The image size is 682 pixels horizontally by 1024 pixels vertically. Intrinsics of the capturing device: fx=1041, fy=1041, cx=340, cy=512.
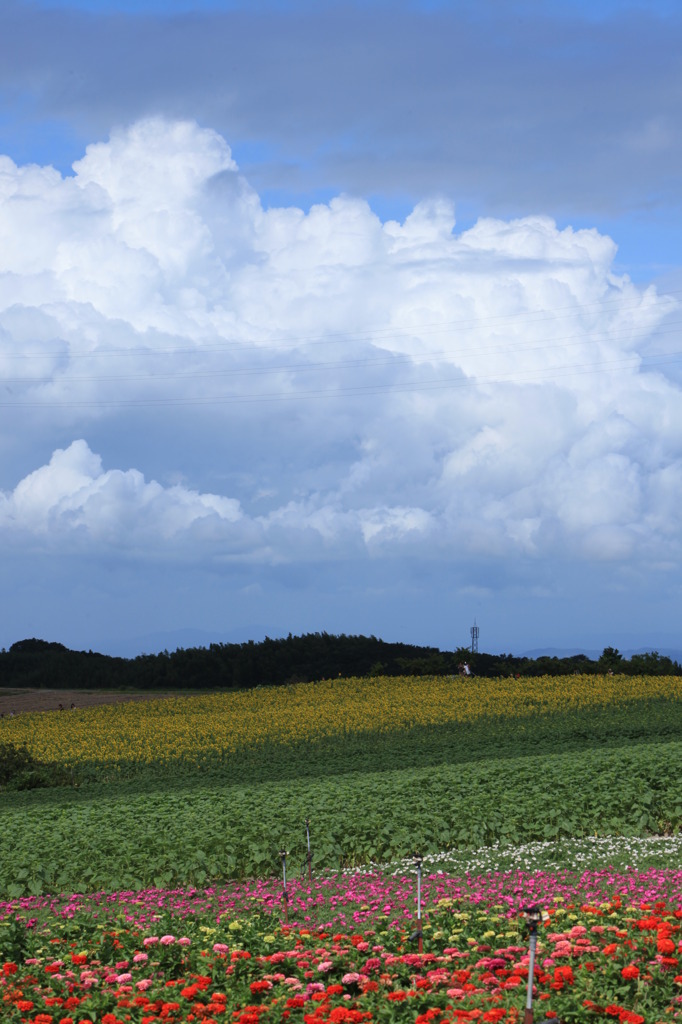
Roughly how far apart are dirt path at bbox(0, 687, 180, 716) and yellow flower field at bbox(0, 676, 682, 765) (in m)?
2.46

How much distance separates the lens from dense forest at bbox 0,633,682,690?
117 ft

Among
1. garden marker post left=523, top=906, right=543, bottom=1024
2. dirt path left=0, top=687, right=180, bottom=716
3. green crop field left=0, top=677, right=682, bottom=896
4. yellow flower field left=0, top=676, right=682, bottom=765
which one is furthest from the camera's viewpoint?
dirt path left=0, top=687, right=180, bottom=716

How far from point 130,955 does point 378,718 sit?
18.7 metres

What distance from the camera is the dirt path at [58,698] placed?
3419cm

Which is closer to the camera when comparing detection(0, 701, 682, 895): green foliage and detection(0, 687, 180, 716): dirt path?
detection(0, 701, 682, 895): green foliage

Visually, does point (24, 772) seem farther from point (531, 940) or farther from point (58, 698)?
point (58, 698)

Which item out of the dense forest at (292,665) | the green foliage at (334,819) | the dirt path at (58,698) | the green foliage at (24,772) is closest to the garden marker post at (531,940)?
the green foliage at (334,819)

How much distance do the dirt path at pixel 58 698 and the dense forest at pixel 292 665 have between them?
1.97 metres

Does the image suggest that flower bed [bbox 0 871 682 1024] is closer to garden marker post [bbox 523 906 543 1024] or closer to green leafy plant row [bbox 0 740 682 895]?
garden marker post [bbox 523 906 543 1024]

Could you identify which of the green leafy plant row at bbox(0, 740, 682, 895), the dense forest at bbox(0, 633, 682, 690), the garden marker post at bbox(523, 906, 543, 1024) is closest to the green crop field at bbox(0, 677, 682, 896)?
the green leafy plant row at bbox(0, 740, 682, 895)

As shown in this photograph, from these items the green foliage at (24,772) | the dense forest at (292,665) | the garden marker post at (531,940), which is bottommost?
the green foliage at (24,772)

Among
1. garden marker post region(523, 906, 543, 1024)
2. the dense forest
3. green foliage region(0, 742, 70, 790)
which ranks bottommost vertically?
green foliage region(0, 742, 70, 790)

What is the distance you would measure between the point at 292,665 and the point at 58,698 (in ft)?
28.3

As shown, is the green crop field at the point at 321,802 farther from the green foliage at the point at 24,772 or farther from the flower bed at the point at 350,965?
the flower bed at the point at 350,965
